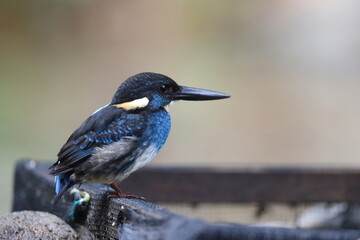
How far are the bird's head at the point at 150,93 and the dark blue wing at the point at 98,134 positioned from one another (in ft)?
0.19

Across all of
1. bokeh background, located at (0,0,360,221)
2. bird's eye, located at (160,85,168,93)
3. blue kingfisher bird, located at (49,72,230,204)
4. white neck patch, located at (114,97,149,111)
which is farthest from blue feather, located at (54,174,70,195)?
bokeh background, located at (0,0,360,221)

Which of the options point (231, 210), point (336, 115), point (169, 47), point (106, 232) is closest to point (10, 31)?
point (169, 47)

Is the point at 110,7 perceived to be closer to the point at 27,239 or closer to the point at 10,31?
the point at 10,31

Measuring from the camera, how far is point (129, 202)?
219cm

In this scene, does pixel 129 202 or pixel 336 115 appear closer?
pixel 129 202

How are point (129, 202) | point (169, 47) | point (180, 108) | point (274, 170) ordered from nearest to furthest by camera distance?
point (129, 202) < point (274, 170) < point (180, 108) < point (169, 47)

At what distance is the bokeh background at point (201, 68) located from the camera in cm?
808

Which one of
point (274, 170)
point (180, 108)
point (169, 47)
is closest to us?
point (274, 170)

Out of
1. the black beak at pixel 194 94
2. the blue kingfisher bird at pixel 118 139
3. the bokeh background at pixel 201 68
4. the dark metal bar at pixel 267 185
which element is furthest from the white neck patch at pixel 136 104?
the bokeh background at pixel 201 68

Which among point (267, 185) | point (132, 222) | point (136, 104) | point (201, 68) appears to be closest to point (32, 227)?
point (132, 222)

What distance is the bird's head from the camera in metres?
2.74

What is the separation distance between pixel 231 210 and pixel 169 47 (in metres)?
5.81

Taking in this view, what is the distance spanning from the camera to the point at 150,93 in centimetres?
277

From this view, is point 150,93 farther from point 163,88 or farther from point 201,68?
point 201,68
